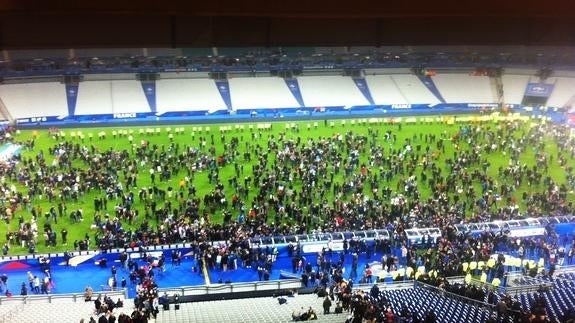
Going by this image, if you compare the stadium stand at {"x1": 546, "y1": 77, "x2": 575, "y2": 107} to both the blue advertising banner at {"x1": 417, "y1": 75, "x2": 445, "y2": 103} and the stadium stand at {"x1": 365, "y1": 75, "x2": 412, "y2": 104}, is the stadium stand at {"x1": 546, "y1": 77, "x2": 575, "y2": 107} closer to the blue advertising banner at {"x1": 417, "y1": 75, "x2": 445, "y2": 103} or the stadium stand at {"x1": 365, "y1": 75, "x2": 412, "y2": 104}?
the blue advertising banner at {"x1": 417, "y1": 75, "x2": 445, "y2": 103}

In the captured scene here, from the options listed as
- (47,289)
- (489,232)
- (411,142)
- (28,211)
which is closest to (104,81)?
(28,211)

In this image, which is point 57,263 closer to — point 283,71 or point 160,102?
point 160,102

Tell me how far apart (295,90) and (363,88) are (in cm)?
539

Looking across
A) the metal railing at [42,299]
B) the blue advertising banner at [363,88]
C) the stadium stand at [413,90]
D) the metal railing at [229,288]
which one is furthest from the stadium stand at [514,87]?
the metal railing at [42,299]

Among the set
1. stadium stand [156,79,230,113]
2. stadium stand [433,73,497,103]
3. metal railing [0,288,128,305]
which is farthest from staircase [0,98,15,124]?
stadium stand [433,73,497,103]

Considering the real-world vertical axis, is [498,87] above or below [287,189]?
above

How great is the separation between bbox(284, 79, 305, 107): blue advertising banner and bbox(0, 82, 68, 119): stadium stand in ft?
51.8

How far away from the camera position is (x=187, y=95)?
4088cm

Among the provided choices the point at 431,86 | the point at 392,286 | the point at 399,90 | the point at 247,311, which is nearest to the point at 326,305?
the point at 247,311

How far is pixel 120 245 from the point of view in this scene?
2022cm

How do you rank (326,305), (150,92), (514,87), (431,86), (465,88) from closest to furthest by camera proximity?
(326,305)
(150,92)
(514,87)
(465,88)
(431,86)

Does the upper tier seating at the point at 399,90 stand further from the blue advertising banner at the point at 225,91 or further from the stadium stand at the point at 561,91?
the blue advertising banner at the point at 225,91

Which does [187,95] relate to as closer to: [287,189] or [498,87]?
[287,189]

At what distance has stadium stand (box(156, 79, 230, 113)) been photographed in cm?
3925
